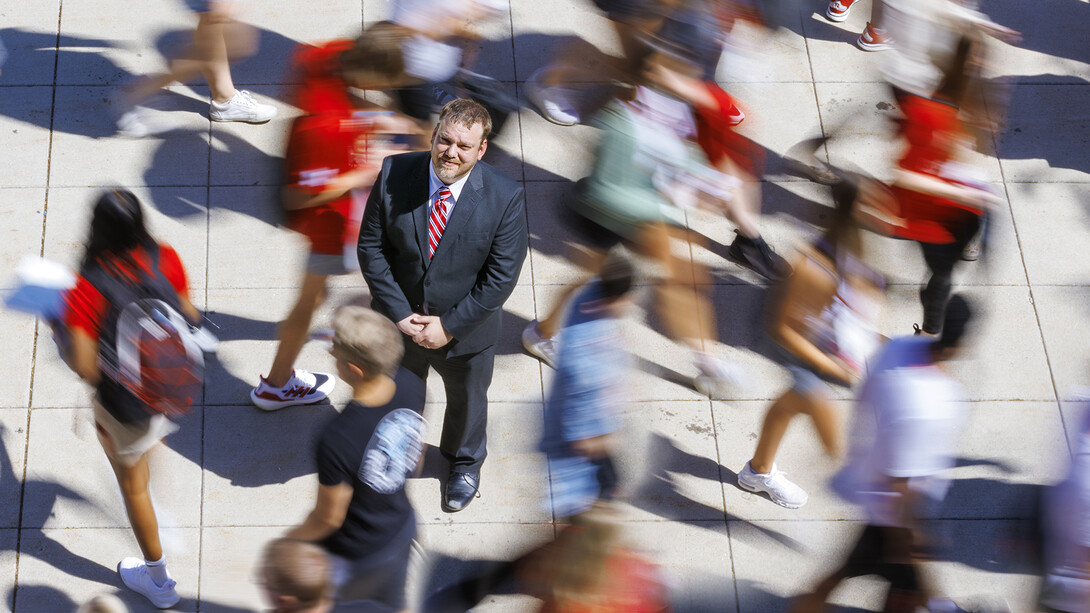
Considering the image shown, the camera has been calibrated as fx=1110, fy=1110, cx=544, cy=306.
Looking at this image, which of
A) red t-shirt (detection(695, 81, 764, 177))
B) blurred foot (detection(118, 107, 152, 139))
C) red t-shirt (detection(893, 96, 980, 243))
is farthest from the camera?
blurred foot (detection(118, 107, 152, 139))

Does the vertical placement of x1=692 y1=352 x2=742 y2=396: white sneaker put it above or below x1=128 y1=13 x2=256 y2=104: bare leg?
below

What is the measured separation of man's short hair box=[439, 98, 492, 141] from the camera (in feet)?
15.2

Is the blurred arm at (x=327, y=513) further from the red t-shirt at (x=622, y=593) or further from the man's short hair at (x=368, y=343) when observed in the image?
the red t-shirt at (x=622, y=593)

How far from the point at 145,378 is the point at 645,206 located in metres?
2.50

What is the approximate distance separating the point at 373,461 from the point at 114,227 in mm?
1384

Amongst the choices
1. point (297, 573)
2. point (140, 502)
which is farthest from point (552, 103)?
point (297, 573)

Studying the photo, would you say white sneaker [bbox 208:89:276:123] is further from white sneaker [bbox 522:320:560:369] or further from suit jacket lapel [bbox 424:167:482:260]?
suit jacket lapel [bbox 424:167:482:260]

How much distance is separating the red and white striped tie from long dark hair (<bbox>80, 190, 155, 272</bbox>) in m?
1.16

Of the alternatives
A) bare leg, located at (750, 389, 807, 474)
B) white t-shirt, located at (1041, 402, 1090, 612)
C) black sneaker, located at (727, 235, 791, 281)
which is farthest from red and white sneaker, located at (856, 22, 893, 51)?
white t-shirt, located at (1041, 402, 1090, 612)

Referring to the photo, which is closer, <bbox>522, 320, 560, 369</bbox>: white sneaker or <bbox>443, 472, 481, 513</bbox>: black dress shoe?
<bbox>443, 472, 481, 513</bbox>: black dress shoe

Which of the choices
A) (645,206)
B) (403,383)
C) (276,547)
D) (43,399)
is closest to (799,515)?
(645,206)

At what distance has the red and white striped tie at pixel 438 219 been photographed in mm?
4723

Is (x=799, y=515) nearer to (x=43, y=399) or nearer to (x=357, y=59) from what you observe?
(x=357, y=59)

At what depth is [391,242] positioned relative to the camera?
4848 mm
